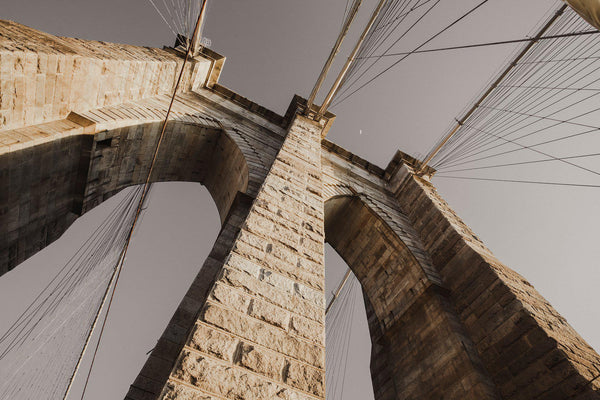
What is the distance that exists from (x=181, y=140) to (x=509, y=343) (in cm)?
668

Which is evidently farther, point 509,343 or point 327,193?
point 327,193

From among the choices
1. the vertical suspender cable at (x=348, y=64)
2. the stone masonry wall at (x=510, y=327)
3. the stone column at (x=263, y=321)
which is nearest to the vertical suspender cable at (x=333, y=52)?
the vertical suspender cable at (x=348, y=64)

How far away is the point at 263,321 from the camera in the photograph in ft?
6.00

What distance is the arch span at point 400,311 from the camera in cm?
445

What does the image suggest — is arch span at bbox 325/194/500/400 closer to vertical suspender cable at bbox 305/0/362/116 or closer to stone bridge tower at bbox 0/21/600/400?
stone bridge tower at bbox 0/21/600/400

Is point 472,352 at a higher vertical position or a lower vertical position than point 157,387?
higher

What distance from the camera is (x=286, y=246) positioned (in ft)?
8.43

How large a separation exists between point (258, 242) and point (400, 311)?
4555 mm

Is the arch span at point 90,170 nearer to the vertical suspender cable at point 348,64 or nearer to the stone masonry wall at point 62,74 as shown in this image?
the stone masonry wall at point 62,74

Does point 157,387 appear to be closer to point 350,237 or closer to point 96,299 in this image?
point 96,299

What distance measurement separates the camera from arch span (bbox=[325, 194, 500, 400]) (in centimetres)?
445

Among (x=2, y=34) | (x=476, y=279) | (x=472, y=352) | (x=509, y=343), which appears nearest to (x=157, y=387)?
(x=2, y=34)

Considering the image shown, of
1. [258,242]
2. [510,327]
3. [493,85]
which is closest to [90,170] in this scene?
[258,242]

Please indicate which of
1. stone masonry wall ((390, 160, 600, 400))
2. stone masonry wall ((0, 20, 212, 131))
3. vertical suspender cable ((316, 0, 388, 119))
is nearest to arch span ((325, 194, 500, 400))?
stone masonry wall ((390, 160, 600, 400))
